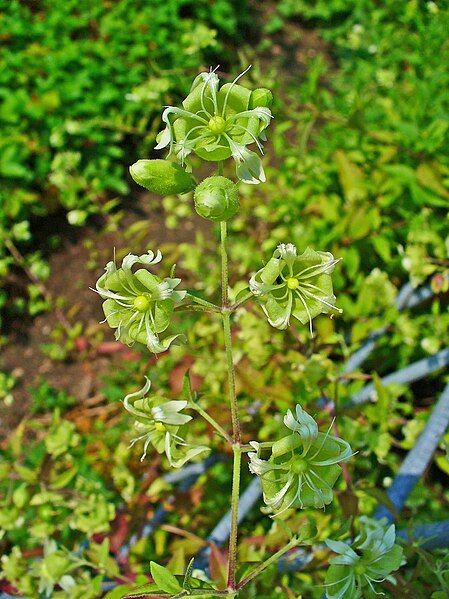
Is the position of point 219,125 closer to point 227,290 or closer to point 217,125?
point 217,125

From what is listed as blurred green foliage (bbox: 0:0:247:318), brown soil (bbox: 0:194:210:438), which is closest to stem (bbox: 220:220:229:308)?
brown soil (bbox: 0:194:210:438)

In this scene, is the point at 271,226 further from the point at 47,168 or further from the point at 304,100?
the point at 47,168

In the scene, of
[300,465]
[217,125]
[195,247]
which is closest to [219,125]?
[217,125]

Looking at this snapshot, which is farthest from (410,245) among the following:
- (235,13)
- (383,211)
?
(235,13)

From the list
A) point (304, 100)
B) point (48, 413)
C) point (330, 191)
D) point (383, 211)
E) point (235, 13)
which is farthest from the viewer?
point (235, 13)

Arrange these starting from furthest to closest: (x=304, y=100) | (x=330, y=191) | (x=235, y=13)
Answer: (x=235, y=13), (x=304, y=100), (x=330, y=191)

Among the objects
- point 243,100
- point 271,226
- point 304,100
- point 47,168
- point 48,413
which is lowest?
point 48,413

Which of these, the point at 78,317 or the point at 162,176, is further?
the point at 78,317
